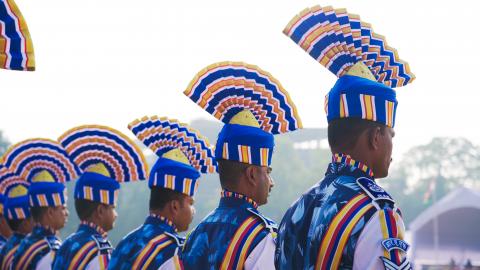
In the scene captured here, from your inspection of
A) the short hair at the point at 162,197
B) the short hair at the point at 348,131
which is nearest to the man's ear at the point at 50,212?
the short hair at the point at 162,197

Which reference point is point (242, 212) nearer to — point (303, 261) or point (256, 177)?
point (256, 177)

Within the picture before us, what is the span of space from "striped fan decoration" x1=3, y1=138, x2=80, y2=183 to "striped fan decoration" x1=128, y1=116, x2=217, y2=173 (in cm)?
236

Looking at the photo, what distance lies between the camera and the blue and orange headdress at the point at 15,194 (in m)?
9.69

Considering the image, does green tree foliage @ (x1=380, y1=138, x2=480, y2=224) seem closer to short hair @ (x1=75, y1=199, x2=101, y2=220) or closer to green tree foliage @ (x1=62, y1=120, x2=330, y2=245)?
green tree foliage @ (x1=62, y1=120, x2=330, y2=245)

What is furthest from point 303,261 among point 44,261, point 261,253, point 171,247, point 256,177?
point 44,261

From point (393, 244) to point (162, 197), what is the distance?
3054mm

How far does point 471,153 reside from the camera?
192 feet

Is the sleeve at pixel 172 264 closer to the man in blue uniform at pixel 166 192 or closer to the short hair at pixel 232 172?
the man in blue uniform at pixel 166 192

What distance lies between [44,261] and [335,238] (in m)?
5.39

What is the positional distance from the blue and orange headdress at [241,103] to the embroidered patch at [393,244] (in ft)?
5.76

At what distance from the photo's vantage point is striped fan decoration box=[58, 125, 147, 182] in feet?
23.5

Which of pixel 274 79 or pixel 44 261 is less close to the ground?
pixel 274 79

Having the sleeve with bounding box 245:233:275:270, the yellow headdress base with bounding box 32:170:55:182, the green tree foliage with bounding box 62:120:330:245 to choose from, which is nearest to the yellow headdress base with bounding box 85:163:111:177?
the yellow headdress base with bounding box 32:170:55:182

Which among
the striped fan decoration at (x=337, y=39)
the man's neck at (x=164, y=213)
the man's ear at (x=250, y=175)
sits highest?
the striped fan decoration at (x=337, y=39)
